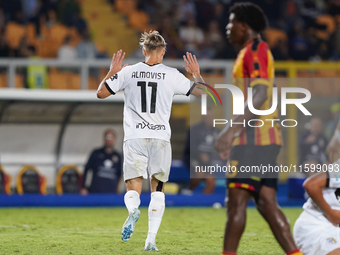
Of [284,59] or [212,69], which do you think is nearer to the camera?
[212,69]

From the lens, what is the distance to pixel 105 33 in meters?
18.4

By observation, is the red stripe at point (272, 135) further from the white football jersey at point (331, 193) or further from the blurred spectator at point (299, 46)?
the blurred spectator at point (299, 46)

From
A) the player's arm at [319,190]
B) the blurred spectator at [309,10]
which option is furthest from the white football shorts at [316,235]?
the blurred spectator at [309,10]

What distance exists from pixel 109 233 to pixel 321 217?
10.9 feet

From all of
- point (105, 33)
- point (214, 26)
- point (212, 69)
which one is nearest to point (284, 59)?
point (214, 26)

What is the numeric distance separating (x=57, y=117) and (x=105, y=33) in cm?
653

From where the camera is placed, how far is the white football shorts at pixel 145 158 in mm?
5520

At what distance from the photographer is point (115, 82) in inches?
216

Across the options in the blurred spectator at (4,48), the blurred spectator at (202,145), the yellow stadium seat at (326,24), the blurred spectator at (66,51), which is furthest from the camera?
the yellow stadium seat at (326,24)

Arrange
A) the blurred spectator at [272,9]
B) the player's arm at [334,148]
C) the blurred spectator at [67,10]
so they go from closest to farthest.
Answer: the player's arm at [334,148] < the blurred spectator at [67,10] < the blurred spectator at [272,9]

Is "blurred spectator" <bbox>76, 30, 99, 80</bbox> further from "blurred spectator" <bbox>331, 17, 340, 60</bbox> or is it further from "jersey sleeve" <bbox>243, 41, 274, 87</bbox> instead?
"jersey sleeve" <bbox>243, 41, 274, 87</bbox>

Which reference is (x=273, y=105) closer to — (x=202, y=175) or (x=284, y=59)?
(x=202, y=175)

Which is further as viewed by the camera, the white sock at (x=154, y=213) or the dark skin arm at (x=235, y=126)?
the white sock at (x=154, y=213)

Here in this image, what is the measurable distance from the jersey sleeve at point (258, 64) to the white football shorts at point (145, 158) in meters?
1.47
